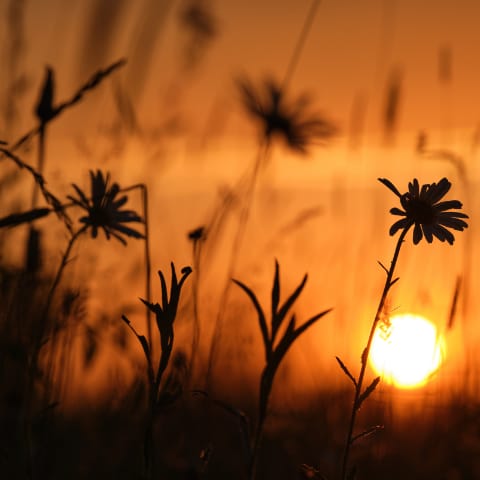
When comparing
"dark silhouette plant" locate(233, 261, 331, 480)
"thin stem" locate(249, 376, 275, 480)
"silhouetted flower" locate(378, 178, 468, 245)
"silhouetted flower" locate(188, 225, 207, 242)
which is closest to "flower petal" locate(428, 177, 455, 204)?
"silhouetted flower" locate(378, 178, 468, 245)

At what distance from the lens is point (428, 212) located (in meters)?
1.36

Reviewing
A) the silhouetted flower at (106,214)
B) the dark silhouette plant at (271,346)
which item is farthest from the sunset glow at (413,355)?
the silhouetted flower at (106,214)

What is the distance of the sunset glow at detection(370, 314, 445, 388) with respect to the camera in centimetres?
171

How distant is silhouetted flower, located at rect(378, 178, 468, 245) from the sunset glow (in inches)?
8.5

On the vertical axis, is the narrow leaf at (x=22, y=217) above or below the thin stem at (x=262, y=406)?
above

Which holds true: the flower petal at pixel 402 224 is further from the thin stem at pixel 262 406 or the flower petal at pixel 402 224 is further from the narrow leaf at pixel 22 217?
the narrow leaf at pixel 22 217

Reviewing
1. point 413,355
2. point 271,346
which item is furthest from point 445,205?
point 413,355

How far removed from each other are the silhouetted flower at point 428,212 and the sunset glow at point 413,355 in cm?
21

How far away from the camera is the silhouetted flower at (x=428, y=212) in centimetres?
135

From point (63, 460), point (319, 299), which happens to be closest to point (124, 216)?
point (63, 460)

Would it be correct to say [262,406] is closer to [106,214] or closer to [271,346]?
[271,346]

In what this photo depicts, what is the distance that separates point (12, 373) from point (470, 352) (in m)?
1.23

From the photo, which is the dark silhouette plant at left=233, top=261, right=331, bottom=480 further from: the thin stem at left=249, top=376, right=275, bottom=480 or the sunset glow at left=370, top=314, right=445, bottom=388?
the sunset glow at left=370, top=314, right=445, bottom=388

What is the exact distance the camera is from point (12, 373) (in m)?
2.61
